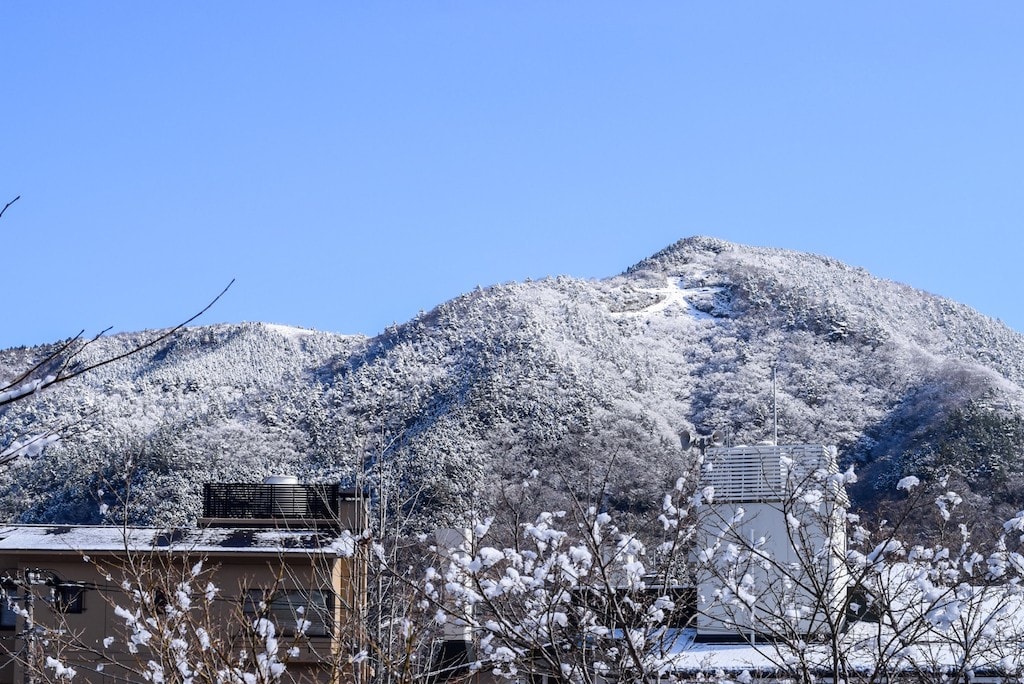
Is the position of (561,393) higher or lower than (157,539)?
higher

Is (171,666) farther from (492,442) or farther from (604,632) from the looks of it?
(492,442)

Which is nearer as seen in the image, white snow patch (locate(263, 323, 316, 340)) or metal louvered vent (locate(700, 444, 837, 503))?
metal louvered vent (locate(700, 444, 837, 503))

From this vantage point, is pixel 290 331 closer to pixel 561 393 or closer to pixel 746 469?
pixel 561 393

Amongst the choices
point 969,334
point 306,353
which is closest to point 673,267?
point 969,334

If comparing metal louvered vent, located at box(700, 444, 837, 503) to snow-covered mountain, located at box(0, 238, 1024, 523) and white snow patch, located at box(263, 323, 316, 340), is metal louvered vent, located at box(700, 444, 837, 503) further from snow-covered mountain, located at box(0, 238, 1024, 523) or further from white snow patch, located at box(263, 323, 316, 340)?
white snow patch, located at box(263, 323, 316, 340)

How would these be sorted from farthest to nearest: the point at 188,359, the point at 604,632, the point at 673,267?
the point at 673,267, the point at 188,359, the point at 604,632

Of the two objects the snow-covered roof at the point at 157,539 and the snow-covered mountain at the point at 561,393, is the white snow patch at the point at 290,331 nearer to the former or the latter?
the snow-covered mountain at the point at 561,393

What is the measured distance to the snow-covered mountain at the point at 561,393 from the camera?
48.9 meters

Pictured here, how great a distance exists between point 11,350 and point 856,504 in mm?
53884

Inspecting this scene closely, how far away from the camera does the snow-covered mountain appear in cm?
4891

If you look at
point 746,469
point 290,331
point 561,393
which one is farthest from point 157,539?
point 290,331

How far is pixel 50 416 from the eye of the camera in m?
66.9

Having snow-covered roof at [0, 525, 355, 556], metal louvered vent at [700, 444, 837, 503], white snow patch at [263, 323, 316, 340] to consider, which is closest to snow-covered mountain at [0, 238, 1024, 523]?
white snow patch at [263, 323, 316, 340]

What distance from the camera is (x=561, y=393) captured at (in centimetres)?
6044
